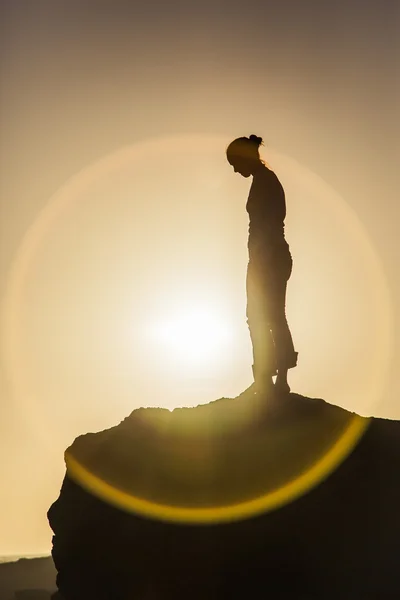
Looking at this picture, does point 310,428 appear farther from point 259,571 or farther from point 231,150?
point 231,150

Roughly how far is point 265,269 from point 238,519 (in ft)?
16.8

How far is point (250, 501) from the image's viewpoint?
36.8 ft

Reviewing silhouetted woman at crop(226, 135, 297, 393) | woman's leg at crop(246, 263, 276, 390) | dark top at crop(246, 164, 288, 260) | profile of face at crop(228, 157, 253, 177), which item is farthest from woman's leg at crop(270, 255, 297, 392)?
profile of face at crop(228, 157, 253, 177)

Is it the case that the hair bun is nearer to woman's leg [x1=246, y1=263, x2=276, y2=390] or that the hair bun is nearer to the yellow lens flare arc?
woman's leg [x1=246, y1=263, x2=276, y2=390]

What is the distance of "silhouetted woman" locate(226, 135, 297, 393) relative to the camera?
13.5 meters

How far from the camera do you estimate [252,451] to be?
40.1 feet

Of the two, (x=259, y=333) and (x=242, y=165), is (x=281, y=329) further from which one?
(x=242, y=165)

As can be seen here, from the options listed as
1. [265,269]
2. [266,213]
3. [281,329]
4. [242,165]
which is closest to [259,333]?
[281,329]

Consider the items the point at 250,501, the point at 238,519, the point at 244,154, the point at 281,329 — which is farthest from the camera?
the point at 244,154

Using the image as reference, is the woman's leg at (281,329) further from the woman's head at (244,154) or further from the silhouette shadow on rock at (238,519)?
the woman's head at (244,154)

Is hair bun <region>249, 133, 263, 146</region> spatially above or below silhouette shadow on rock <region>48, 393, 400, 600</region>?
above

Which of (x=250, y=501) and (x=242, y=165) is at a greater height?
(x=242, y=165)

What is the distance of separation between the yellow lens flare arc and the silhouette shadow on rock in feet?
0.17

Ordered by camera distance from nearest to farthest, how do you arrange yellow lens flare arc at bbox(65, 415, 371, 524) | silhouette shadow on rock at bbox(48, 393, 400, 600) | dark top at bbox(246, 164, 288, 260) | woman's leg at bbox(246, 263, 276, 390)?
silhouette shadow on rock at bbox(48, 393, 400, 600) → yellow lens flare arc at bbox(65, 415, 371, 524) → woman's leg at bbox(246, 263, 276, 390) → dark top at bbox(246, 164, 288, 260)
